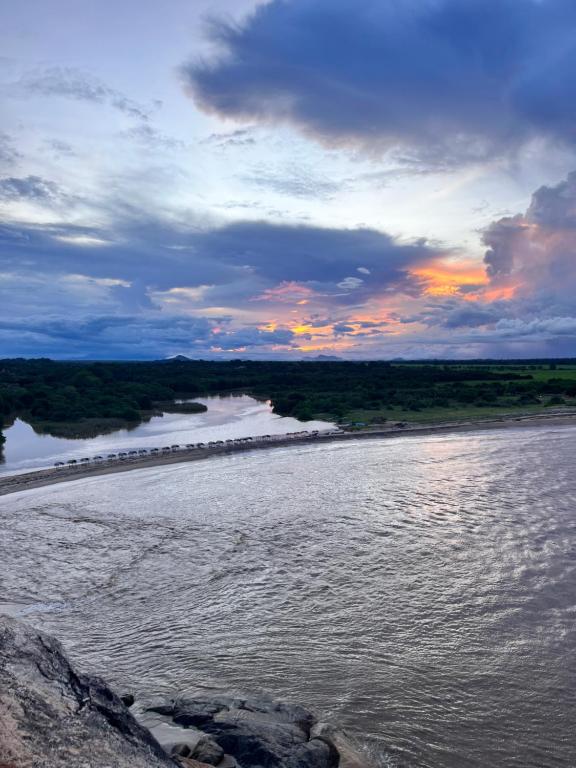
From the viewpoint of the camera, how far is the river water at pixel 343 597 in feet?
40.9

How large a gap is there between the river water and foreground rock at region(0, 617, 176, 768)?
15.3ft

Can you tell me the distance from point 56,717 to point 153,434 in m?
51.2

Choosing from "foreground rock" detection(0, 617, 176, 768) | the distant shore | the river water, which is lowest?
the river water

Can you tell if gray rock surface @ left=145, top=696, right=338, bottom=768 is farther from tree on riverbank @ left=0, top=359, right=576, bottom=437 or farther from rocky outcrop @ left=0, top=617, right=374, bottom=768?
tree on riverbank @ left=0, top=359, right=576, bottom=437

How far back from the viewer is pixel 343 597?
59.3ft

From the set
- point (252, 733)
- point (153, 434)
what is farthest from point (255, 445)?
point (252, 733)

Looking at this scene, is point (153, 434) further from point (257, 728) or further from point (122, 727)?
point (122, 727)

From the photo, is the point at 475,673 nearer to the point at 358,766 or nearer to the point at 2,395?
the point at 358,766

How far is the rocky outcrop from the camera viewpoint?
725 centimetres

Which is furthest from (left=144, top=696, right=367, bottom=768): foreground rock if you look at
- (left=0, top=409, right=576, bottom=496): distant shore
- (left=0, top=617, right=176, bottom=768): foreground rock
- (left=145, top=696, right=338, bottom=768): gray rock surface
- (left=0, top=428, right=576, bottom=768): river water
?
(left=0, top=409, right=576, bottom=496): distant shore

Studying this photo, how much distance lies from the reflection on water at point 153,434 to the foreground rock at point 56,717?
34.4 meters

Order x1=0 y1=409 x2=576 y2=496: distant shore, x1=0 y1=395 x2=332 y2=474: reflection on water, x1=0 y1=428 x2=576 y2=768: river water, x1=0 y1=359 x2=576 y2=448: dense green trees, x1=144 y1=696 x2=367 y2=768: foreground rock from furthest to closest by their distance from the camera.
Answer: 1. x1=0 y1=359 x2=576 y2=448: dense green trees
2. x1=0 y1=395 x2=332 y2=474: reflection on water
3. x1=0 y1=409 x2=576 y2=496: distant shore
4. x1=0 y1=428 x2=576 y2=768: river water
5. x1=144 y1=696 x2=367 y2=768: foreground rock

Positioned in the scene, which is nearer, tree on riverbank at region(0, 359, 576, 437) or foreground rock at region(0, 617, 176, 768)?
foreground rock at region(0, 617, 176, 768)

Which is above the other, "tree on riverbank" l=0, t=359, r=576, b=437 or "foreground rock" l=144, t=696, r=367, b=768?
"tree on riverbank" l=0, t=359, r=576, b=437
